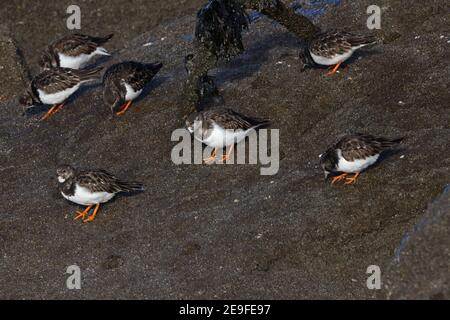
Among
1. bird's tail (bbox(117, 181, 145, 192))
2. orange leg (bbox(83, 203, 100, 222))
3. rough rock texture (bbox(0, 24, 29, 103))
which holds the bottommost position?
rough rock texture (bbox(0, 24, 29, 103))

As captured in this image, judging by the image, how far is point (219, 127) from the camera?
12.6 metres

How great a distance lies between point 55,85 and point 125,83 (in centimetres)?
160

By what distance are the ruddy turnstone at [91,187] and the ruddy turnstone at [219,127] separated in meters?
1.26

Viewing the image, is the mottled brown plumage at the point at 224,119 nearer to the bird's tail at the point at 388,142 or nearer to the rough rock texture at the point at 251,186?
the rough rock texture at the point at 251,186

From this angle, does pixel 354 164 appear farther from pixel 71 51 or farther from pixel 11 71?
pixel 11 71

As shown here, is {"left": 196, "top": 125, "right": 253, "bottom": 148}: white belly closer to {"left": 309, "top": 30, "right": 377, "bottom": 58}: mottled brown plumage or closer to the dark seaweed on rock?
the dark seaweed on rock

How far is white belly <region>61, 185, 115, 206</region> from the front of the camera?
11.9m

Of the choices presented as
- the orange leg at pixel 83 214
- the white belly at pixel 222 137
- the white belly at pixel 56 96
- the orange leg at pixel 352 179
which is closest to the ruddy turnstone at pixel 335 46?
Answer: the white belly at pixel 222 137

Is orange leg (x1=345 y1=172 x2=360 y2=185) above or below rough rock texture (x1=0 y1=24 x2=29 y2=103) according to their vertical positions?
above

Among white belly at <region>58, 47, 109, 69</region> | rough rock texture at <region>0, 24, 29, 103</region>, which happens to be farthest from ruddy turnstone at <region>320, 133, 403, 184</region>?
rough rock texture at <region>0, 24, 29, 103</region>

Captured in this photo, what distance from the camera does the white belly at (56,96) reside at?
603 inches

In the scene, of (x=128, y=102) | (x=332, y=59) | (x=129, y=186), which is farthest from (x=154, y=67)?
(x=129, y=186)

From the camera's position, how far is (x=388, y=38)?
1493cm

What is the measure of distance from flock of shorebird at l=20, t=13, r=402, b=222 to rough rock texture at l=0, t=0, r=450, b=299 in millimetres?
307
